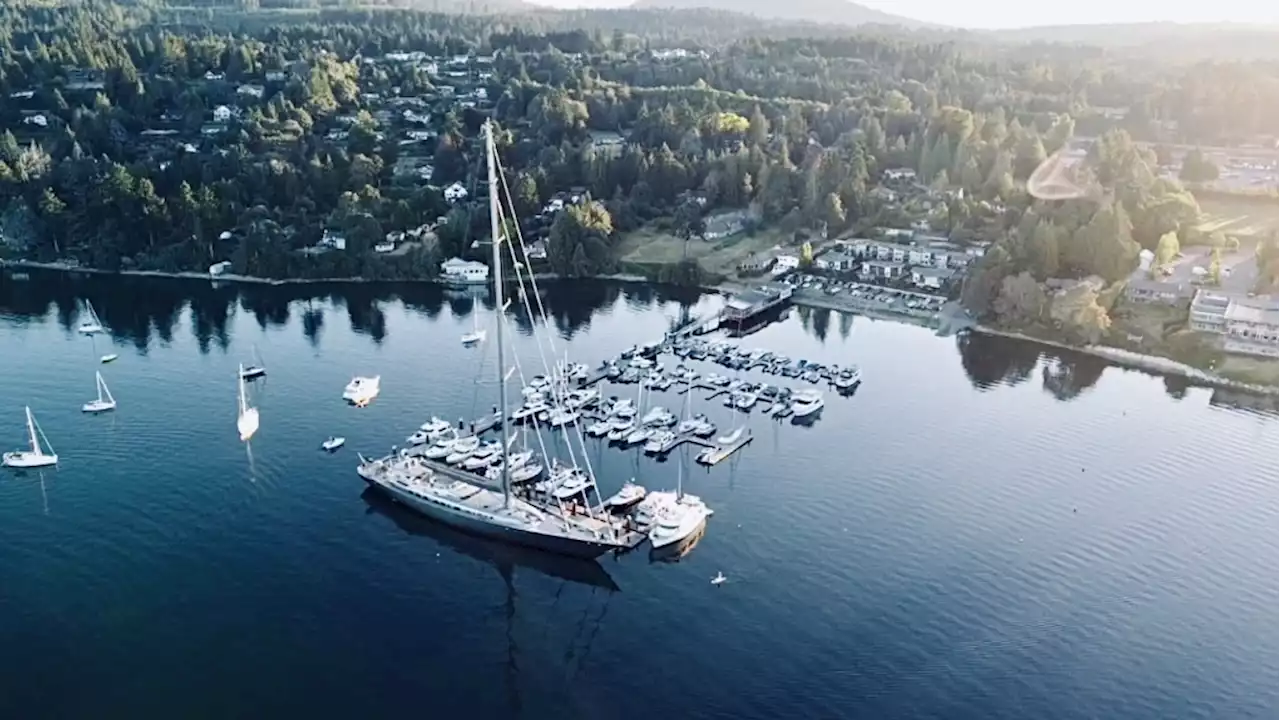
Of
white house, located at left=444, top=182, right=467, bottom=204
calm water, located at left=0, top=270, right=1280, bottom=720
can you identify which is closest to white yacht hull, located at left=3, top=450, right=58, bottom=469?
calm water, located at left=0, top=270, right=1280, bottom=720

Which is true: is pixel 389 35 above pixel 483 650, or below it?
above

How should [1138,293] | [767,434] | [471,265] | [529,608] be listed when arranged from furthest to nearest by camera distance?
[471,265] → [1138,293] → [767,434] → [529,608]

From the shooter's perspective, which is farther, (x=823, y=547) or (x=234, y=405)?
(x=234, y=405)

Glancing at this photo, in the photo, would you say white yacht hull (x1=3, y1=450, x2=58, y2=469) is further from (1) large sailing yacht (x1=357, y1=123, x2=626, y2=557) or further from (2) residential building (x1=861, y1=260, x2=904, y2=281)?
(2) residential building (x1=861, y1=260, x2=904, y2=281)

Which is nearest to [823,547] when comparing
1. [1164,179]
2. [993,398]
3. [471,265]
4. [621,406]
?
[621,406]

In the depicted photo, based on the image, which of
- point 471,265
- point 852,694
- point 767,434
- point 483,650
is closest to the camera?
point 852,694

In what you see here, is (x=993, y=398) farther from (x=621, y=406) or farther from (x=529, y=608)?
(x=529, y=608)
